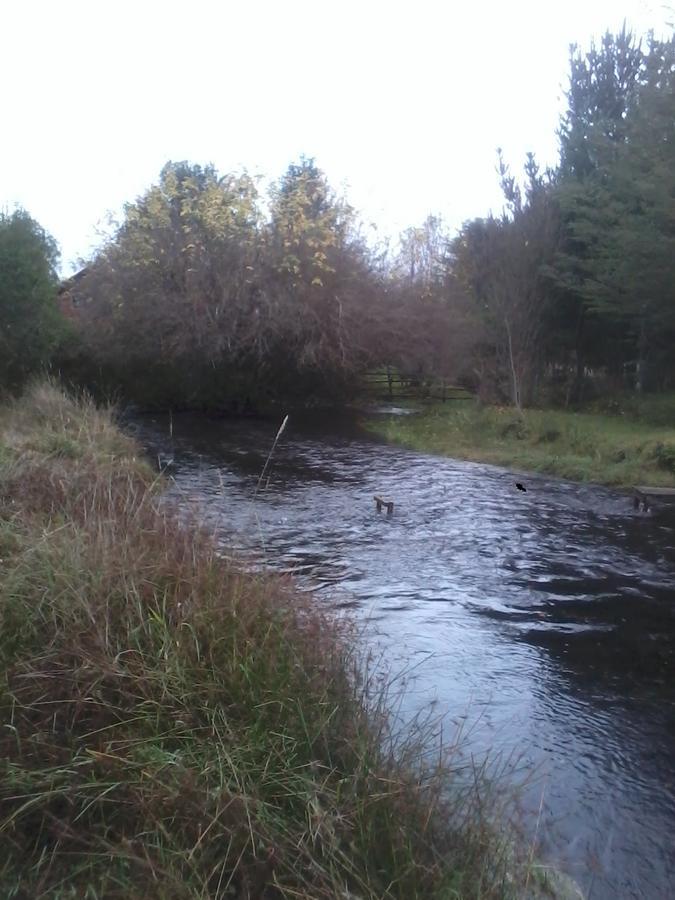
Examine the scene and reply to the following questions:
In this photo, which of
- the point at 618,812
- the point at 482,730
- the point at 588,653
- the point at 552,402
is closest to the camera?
the point at 618,812

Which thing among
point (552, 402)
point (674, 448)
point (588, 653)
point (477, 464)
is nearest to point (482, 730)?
point (588, 653)

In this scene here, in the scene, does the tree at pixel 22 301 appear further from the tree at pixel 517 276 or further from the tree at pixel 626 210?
the tree at pixel 626 210

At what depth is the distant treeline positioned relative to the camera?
26172 millimetres

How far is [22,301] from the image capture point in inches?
963

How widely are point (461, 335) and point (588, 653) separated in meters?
23.6

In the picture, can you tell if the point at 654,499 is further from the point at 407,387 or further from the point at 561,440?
the point at 407,387

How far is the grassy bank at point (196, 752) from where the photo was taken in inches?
140

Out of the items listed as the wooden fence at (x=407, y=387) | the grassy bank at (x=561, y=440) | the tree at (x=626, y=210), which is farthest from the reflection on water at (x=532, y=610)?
the wooden fence at (x=407, y=387)

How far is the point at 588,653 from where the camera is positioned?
8227 mm

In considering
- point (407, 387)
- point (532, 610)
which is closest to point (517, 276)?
point (407, 387)

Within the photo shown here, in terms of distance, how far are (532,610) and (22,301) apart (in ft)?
62.3

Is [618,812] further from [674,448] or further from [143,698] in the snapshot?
[674,448]

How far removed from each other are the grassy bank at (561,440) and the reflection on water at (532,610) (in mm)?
899

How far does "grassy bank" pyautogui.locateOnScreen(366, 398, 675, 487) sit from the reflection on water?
2.95 ft
